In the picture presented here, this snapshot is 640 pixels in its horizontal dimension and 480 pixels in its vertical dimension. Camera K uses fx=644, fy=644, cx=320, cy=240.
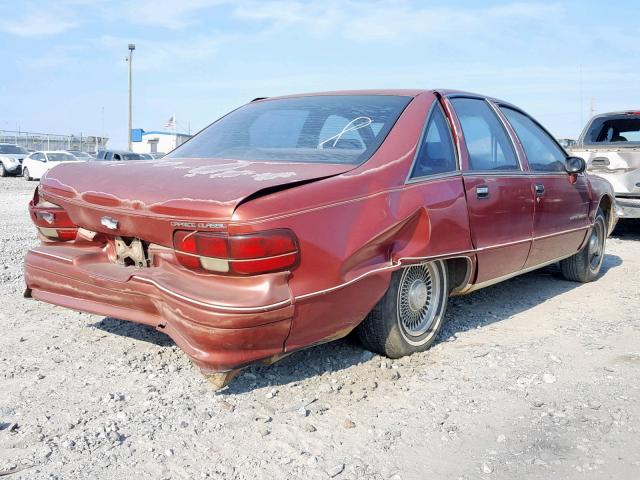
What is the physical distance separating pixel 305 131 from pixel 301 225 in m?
1.12


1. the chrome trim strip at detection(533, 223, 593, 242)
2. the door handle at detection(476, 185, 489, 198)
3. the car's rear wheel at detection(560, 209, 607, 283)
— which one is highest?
the door handle at detection(476, 185, 489, 198)

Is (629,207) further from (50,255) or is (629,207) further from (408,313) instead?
(50,255)

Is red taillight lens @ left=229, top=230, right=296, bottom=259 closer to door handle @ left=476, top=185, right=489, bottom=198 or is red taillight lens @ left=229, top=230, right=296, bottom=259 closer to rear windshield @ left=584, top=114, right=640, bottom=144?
door handle @ left=476, top=185, right=489, bottom=198

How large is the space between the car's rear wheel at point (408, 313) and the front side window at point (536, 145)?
1407 millimetres

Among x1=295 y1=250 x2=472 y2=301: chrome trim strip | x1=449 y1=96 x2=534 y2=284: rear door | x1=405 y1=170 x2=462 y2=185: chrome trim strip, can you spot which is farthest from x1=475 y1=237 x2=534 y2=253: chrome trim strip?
x1=405 y1=170 x2=462 y2=185: chrome trim strip

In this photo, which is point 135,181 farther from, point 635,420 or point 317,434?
point 635,420

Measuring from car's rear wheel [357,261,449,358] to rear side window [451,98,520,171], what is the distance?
775mm

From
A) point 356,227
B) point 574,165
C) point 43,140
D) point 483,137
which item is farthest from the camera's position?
point 43,140

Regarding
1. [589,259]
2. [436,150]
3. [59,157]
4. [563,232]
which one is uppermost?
[436,150]

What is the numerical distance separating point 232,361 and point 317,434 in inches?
18.8

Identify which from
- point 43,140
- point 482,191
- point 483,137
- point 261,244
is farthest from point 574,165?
point 43,140

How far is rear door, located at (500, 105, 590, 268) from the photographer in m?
4.68

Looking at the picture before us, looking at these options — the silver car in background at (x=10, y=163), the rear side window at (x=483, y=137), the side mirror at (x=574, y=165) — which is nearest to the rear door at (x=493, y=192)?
the rear side window at (x=483, y=137)

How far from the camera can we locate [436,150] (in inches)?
147
